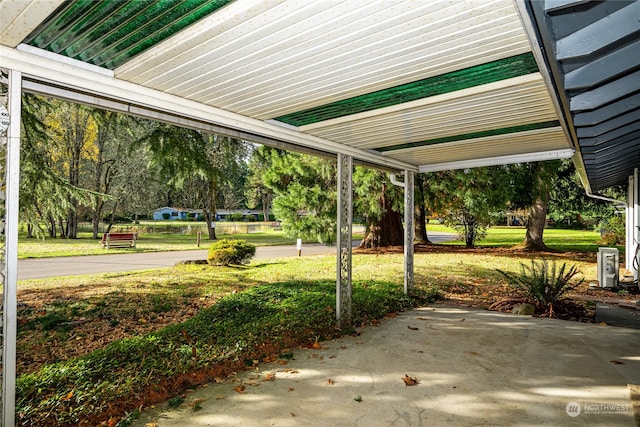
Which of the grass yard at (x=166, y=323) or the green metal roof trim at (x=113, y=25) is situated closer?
the green metal roof trim at (x=113, y=25)

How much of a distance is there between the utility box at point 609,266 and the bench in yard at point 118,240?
16.8m

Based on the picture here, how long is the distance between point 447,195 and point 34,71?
41.2ft

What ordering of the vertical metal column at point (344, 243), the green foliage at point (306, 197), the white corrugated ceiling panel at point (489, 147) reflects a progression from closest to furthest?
the white corrugated ceiling panel at point (489, 147), the vertical metal column at point (344, 243), the green foliage at point (306, 197)

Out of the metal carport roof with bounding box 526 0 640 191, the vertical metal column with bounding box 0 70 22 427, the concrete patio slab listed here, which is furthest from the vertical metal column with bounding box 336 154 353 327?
the vertical metal column with bounding box 0 70 22 427

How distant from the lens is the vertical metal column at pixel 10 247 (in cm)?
230

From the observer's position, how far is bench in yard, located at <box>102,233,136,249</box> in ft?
52.8

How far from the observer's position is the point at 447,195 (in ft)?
43.5

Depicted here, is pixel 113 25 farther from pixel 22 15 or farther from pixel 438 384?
pixel 438 384

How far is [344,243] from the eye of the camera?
528 cm

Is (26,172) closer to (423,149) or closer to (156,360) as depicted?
(156,360)

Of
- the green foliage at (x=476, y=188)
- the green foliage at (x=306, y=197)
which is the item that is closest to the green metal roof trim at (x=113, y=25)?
the green foliage at (x=306, y=197)

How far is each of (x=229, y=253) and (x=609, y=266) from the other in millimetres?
→ 9045

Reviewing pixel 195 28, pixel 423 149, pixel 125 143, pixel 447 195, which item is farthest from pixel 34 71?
pixel 125 143

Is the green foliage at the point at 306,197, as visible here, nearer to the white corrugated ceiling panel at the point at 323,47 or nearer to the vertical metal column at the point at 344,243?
the vertical metal column at the point at 344,243
